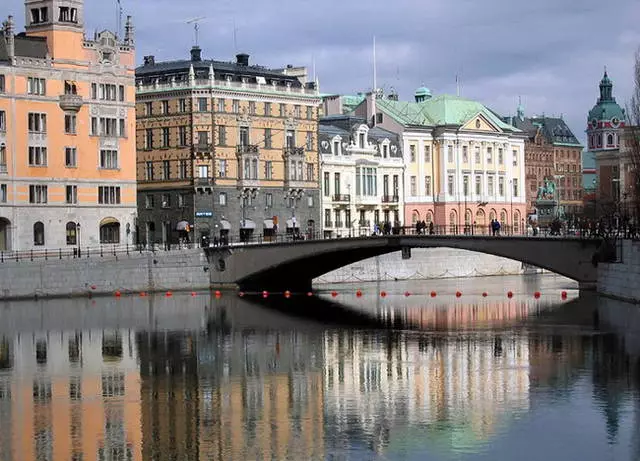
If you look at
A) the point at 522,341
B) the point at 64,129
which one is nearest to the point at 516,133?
the point at 64,129

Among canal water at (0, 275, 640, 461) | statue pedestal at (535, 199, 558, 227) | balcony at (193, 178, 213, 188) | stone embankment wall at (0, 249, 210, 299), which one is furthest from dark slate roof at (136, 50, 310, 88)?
statue pedestal at (535, 199, 558, 227)

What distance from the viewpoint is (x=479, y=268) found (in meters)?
143

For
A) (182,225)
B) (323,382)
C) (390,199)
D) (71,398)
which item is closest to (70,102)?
(182,225)

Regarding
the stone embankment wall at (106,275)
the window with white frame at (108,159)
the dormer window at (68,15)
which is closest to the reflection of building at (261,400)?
the stone embankment wall at (106,275)

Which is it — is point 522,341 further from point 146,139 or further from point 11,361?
point 146,139

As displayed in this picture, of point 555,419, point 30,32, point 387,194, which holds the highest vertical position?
point 30,32

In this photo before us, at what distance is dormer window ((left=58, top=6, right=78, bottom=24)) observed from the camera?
383 ft

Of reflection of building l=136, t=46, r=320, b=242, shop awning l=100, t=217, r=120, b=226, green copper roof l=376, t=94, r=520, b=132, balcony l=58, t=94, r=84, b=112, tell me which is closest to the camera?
balcony l=58, t=94, r=84, b=112

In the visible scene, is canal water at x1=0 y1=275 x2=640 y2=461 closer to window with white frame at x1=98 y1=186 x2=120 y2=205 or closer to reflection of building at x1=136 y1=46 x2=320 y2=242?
window with white frame at x1=98 y1=186 x2=120 y2=205

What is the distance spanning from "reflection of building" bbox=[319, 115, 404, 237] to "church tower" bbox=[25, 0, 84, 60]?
35973 mm

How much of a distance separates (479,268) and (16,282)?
52.7 meters

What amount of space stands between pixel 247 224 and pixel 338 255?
1083 inches

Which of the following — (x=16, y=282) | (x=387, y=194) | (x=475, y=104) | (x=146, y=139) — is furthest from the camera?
(x=475, y=104)

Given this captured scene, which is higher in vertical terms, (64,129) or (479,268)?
(64,129)
